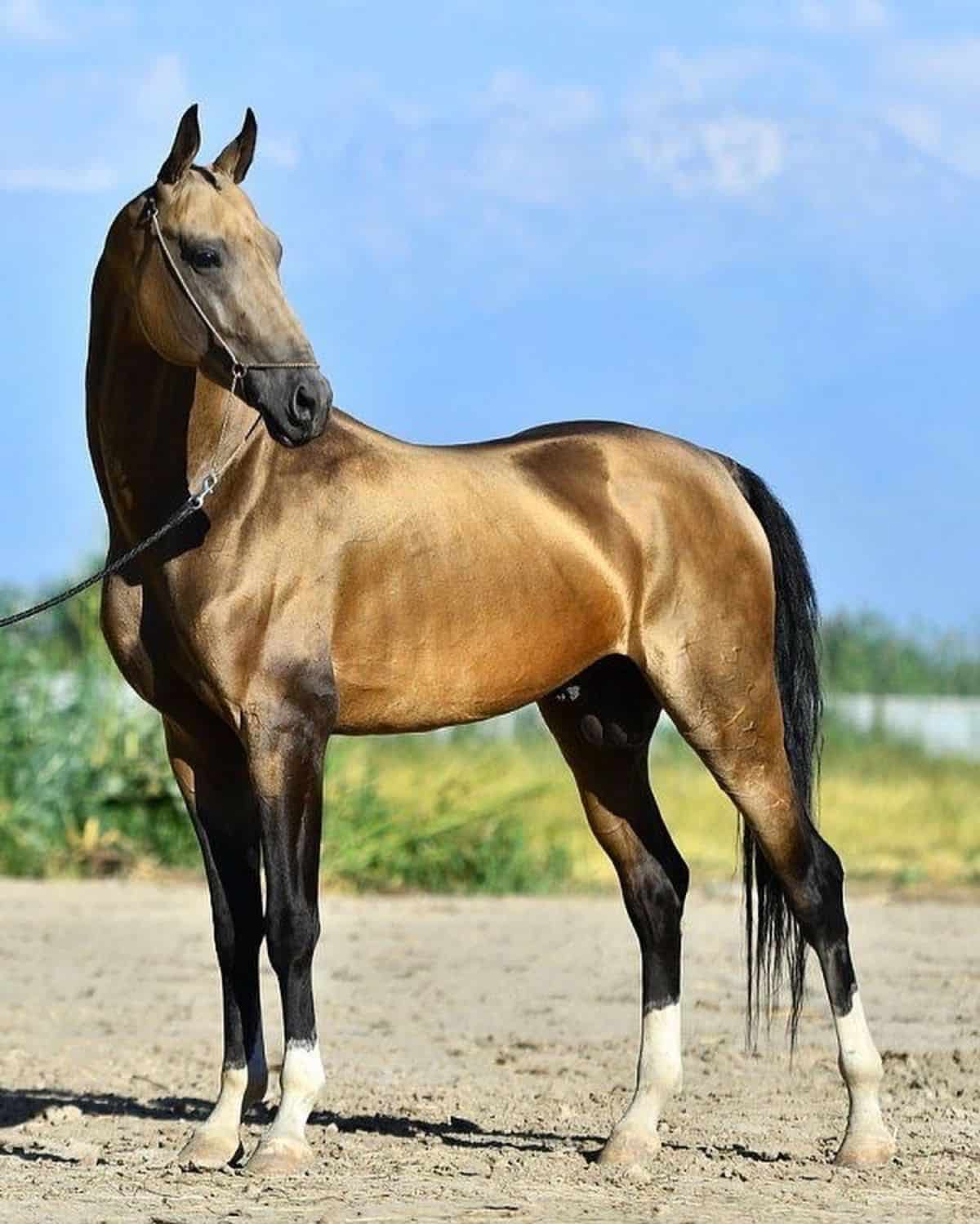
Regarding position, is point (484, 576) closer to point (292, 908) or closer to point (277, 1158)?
point (292, 908)

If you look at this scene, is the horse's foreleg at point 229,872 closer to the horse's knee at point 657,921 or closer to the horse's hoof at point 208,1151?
the horse's hoof at point 208,1151

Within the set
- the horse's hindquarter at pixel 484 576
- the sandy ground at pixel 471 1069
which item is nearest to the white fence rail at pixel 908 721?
the sandy ground at pixel 471 1069

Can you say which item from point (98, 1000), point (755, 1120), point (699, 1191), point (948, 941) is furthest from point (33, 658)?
point (699, 1191)

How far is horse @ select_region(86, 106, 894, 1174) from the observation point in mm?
5520

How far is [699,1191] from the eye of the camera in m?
5.57

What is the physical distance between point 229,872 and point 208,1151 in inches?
29.4

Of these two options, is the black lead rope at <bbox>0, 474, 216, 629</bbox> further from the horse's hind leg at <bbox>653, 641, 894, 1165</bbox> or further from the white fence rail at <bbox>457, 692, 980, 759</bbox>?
the white fence rail at <bbox>457, 692, 980, 759</bbox>

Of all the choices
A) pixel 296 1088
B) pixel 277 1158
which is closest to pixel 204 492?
pixel 296 1088

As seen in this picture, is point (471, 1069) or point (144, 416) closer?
point (144, 416)

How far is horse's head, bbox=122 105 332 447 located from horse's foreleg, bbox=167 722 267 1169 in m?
1.05

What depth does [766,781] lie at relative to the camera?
20.8ft

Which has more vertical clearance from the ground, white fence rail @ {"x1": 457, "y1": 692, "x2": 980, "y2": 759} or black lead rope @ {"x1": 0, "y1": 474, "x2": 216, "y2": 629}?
white fence rail @ {"x1": 457, "y1": 692, "x2": 980, "y2": 759}

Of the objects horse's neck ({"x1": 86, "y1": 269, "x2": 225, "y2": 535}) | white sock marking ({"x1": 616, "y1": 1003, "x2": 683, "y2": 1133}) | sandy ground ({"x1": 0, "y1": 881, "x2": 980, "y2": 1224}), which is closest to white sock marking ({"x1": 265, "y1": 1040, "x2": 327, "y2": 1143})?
sandy ground ({"x1": 0, "y1": 881, "x2": 980, "y2": 1224})

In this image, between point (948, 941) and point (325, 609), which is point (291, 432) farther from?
point (948, 941)
